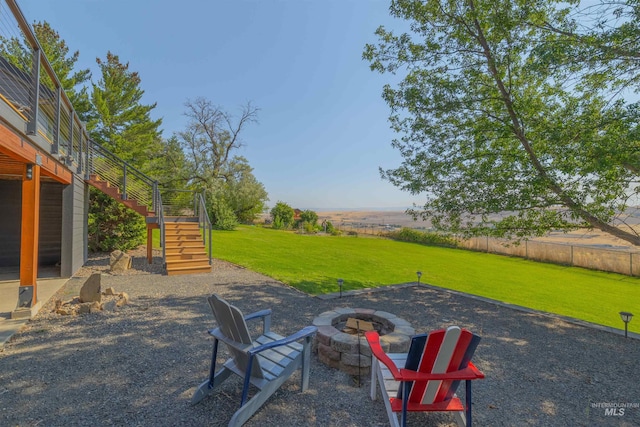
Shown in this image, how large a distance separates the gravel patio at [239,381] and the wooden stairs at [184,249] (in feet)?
8.36

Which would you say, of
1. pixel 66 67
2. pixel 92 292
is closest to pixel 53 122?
pixel 92 292

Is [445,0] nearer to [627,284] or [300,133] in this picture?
[627,284]

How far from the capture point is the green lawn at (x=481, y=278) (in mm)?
7148

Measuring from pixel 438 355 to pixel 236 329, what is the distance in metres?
1.59

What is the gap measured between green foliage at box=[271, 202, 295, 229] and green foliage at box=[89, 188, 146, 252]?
1778 cm

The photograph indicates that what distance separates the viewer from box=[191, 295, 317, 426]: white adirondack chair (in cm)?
231

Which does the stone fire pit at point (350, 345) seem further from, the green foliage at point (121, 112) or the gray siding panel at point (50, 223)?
the green foliage at point (121, 112)

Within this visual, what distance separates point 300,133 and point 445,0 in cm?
1629

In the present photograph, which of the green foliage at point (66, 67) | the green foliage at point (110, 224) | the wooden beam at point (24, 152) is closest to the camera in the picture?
the wooden beam at point (24, 152)

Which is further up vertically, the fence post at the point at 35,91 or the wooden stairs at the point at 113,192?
the fence post at the point at 35,91

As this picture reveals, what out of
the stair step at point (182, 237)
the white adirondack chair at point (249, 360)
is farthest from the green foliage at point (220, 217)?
the white adirondack chair at point (249, 360)

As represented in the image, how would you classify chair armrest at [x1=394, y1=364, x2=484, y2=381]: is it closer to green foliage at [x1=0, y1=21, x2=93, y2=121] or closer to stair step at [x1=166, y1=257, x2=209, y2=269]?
stair step at [x1=166, y1=257, x2=209, y2=269]

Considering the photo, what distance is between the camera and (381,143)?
791 centimetres

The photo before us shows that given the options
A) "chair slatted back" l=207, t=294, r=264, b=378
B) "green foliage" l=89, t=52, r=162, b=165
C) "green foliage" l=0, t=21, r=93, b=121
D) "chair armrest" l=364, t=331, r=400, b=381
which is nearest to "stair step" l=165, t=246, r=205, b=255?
"chair slatted back" l=207, t=294, r=264, b=378
